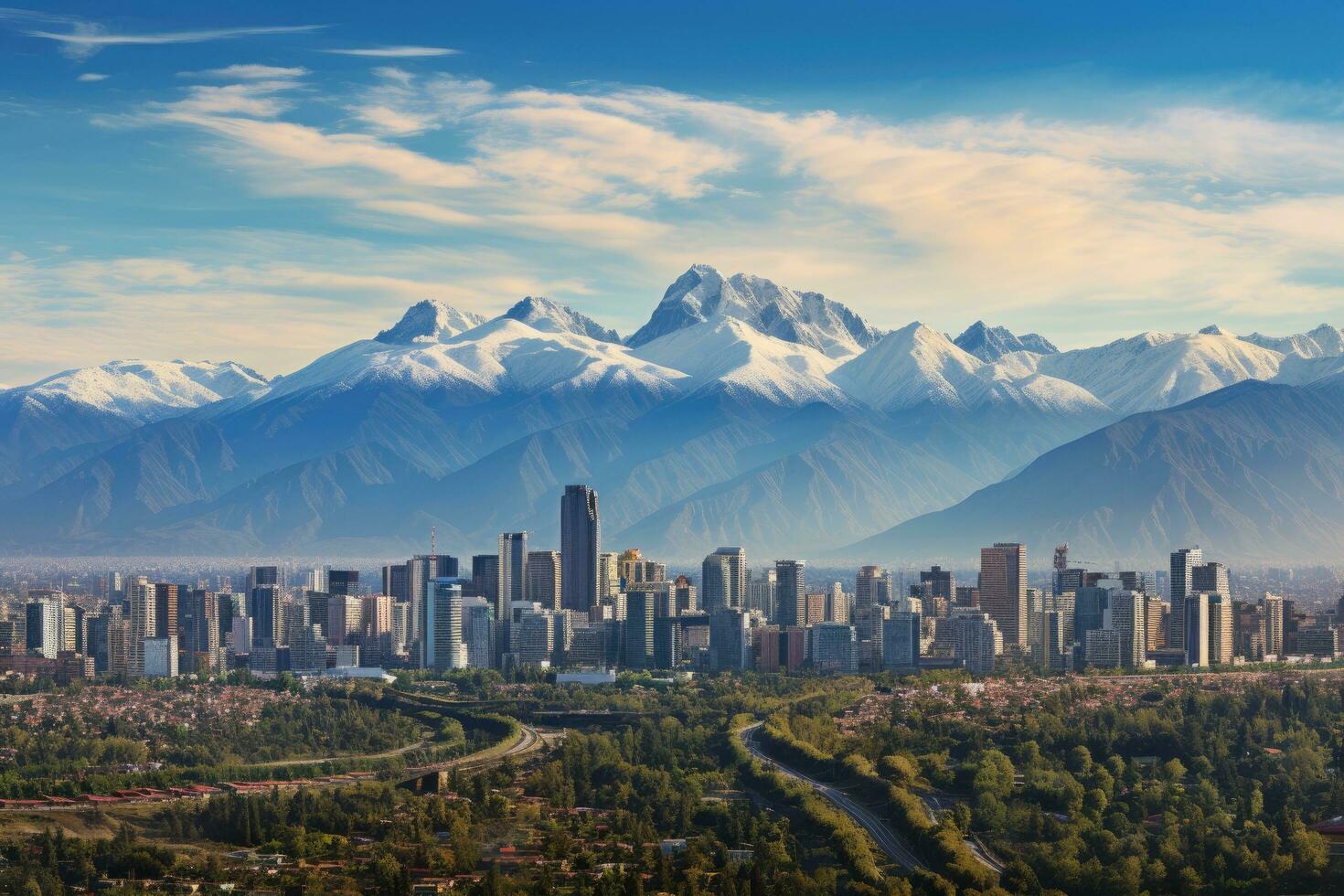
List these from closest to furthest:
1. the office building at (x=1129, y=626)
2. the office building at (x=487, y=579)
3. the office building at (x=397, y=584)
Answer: the office building at (x=1129, y=626)
the office building at (x=487, y=579)
the office building at (x=397, y=584)

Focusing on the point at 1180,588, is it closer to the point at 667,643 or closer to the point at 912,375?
the point at 667,643

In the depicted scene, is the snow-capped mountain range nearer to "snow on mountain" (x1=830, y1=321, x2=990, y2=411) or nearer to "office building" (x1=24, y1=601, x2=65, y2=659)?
"snow on mountain" (x1=830, y1=321, x2=990, y2=411)

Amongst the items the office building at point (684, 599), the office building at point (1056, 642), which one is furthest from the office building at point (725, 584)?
the office building at point (1056, 642)

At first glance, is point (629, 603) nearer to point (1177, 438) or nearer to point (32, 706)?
point (32, 706)

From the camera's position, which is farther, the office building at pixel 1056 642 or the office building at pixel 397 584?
the office building at pixel 397 584

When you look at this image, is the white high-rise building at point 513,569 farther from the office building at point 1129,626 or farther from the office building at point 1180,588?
the office building at point 1129,626

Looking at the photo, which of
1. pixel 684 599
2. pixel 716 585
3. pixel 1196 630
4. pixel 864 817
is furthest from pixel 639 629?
pixel 864 817

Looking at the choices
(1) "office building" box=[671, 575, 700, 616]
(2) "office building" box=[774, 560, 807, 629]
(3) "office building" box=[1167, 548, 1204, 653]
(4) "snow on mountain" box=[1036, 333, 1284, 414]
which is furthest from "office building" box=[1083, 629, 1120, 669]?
(4) "snow on mountain" box=[1036, 333, 1284, 414]
